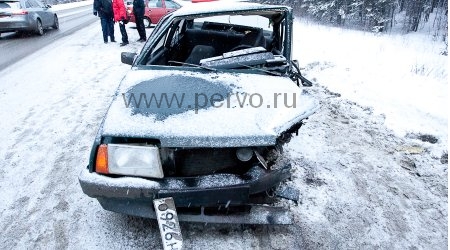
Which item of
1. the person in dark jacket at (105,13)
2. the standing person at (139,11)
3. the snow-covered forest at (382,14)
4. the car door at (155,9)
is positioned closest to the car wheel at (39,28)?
the person in dark jacket at (105,13)

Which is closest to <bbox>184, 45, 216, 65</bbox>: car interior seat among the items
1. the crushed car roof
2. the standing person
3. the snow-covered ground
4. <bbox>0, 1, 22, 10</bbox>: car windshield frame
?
the crushed car roof

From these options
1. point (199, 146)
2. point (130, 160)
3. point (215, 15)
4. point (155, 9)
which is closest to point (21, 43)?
point (155, 9)

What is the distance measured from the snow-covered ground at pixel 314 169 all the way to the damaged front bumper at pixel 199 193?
0.78 feet

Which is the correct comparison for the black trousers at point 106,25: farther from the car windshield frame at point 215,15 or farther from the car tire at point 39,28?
the car windshield frame at point 215,15

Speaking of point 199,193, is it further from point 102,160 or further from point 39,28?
point 39,28

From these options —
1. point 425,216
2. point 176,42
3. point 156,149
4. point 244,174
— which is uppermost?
point 176,42

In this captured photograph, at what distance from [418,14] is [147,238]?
59.9 feet

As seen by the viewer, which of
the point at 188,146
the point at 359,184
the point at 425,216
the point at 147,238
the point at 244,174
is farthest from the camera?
the point at 359,184

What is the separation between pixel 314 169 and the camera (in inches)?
127

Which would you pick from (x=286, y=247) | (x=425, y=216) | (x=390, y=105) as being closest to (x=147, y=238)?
(x=286, y=247)

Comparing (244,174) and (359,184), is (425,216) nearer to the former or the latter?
(359,184)

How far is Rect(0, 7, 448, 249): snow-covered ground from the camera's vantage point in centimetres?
236

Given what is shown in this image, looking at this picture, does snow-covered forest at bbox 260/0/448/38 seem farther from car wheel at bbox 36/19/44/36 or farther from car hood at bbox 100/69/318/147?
car wheel at bbox 36/19/44/36

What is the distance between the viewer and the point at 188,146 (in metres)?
1.98
